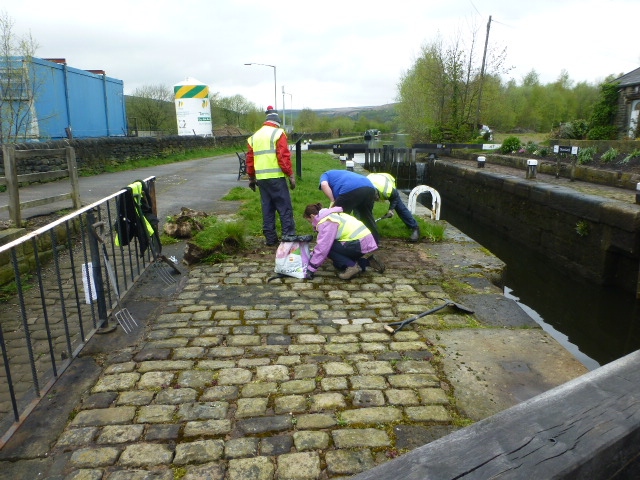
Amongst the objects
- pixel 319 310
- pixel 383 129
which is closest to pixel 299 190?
pixel 319 310

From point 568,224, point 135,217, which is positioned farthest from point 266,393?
point 568,224

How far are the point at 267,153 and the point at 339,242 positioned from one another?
1.94 m

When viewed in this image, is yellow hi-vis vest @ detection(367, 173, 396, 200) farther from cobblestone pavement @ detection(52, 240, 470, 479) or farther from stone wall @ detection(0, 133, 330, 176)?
stone wall @ detection(0, 133, 330, 176)

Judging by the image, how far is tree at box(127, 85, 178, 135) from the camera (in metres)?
40.4

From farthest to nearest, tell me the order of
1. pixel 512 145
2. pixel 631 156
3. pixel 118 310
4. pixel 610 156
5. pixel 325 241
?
pixel 512 145, pixel 610 156, pixel 631 156, pixel 325 241, pixel 118 310

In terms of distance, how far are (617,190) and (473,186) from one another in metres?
6.44

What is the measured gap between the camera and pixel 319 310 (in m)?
5.07

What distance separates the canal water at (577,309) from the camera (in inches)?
284

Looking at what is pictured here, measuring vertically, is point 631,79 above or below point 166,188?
above

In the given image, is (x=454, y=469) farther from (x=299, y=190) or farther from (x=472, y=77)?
(x=472, y=77)

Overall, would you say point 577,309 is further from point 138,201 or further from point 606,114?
point 606,114

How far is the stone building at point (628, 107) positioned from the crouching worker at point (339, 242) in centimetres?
1916

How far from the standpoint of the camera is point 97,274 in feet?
14.3

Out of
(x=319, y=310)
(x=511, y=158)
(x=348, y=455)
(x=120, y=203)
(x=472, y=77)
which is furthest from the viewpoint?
(x=472, y=77)
